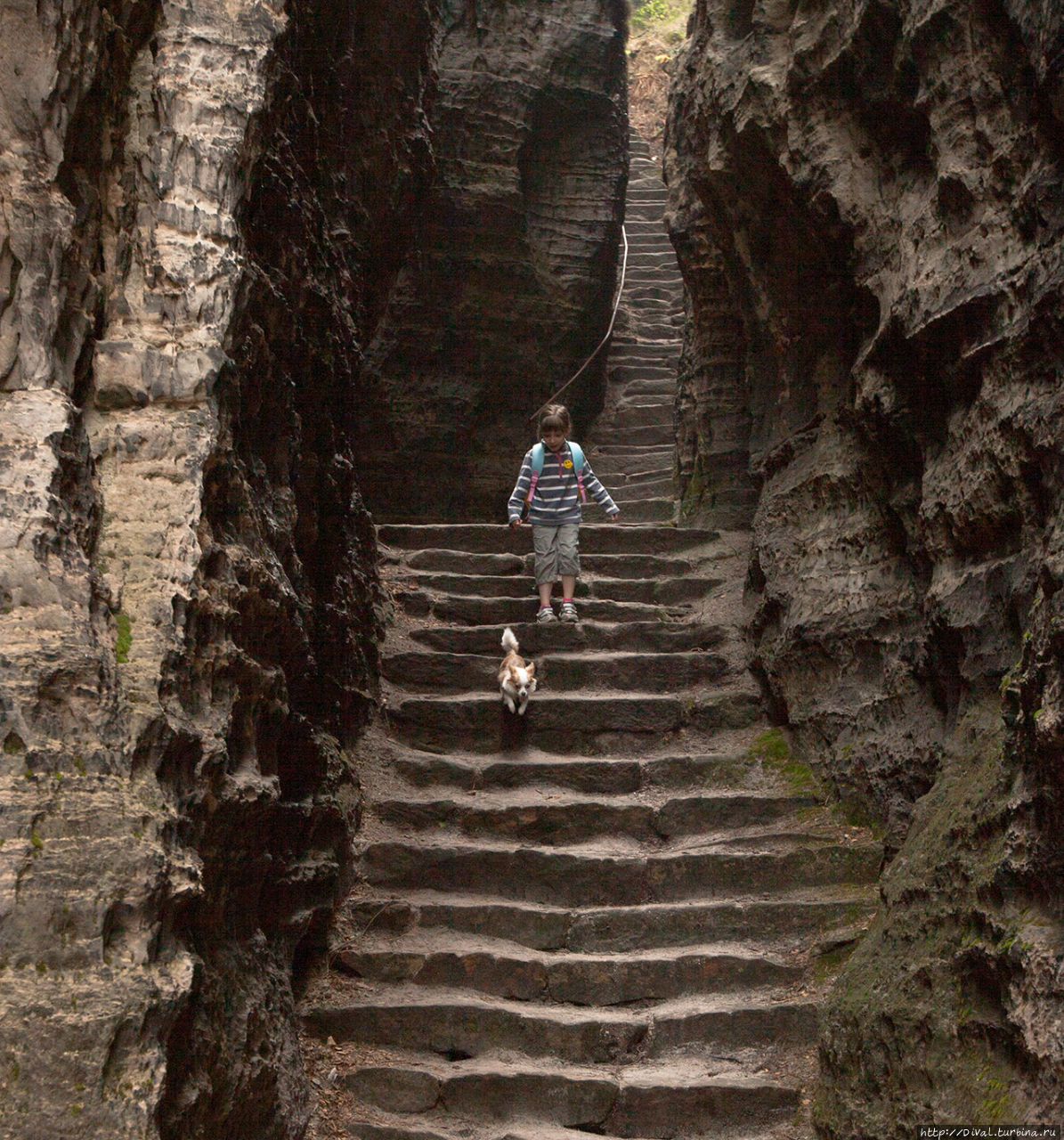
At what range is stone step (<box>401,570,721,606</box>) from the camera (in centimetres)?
865

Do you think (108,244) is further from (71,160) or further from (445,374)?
(445,374)

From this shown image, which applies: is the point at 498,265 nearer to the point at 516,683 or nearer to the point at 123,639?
the point at 516,683

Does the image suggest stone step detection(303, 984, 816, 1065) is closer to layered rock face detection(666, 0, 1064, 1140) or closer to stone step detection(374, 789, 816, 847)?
layered rock face detection(666, 0, 1064, 1140)

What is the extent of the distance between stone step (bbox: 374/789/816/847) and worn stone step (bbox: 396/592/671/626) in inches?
83.6

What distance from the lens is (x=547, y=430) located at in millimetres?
8125

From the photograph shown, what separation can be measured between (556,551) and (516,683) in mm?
1529

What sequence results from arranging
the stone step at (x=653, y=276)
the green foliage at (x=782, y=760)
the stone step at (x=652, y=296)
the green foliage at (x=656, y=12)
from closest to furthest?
the green foliage at (x=782, y=760), the stone step at (x=652, y=296), the stone step at (x=653, y=276), the green foliage at (x=656, y=12)

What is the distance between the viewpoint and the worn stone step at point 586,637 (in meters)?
7.90

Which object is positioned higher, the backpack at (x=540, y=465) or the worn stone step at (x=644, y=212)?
the worn stone step at (x=644, y=212)

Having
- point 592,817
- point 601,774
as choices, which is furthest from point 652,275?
point 592,817

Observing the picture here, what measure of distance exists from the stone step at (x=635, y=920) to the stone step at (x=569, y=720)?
1.44 meters

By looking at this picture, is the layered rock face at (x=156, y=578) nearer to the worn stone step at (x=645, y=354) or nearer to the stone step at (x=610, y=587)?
the stone step at (x=610, y=587)

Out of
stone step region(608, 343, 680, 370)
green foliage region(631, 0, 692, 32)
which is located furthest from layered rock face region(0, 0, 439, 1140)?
green foliage region(631, 0, 692, 32)

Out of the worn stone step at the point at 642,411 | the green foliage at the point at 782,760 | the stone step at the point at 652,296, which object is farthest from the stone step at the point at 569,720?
the stone step at the point at 652,296
